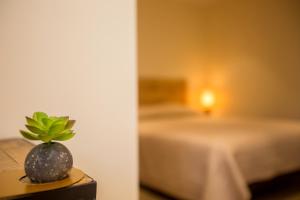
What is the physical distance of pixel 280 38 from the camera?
12.6ft

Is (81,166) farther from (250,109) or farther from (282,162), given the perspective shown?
(250,109)

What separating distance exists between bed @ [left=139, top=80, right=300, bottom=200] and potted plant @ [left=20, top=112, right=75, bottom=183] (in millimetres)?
1771

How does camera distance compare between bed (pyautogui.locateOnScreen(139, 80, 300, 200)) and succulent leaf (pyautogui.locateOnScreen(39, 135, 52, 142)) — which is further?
bed (pyautogui.locateOnScreen(139, 80, 300, 200))

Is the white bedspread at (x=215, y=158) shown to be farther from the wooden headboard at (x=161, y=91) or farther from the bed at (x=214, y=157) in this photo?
the wooden headboard at (x=161, y=91)

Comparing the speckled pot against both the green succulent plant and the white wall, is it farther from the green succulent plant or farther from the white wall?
the white wall

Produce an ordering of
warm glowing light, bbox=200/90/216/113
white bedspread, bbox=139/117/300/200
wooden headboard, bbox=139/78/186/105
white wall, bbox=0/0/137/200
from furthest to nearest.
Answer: warm glowing light, bbox=200/90/216/113 → wooden headboard, bbox=139/78/186/105 → white bedspread, bbox=139/117/300/200 → white wall, bbox=0/0/137/200

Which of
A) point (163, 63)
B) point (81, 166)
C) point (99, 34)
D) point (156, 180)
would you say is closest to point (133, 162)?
point (81, 166)

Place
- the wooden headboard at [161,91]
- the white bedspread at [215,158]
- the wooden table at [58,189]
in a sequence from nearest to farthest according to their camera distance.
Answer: the wooden table at [58,189] < the white bedspread at [215,158] < the wooden headboard at [161,91]

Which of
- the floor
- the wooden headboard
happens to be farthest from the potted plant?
the wooden headboard

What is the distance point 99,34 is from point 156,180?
6.19ft

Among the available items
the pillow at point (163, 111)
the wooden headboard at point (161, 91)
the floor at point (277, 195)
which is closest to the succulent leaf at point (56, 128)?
the floor at point (277, 195)

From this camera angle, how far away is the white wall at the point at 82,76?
40.8 inches

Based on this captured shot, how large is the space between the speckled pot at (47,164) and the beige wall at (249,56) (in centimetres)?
363

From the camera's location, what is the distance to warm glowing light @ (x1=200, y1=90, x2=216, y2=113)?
4.82 m
